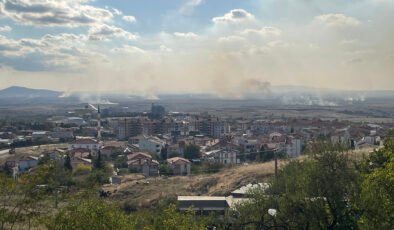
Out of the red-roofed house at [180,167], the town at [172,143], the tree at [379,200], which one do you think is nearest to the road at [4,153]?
the town at [172,143]

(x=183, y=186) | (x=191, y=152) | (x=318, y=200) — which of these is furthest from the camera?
(x=191, y=152)

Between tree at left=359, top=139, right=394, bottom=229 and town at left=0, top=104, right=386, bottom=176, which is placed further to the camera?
town at left=0, top=104, right=386, bottom=176

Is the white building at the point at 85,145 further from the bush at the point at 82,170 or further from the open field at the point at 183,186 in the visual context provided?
the open field at the point at 183,186

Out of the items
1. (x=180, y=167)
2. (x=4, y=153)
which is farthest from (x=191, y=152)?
(x=4, y=153)

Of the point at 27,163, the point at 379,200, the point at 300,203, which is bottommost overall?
the point at 27,163

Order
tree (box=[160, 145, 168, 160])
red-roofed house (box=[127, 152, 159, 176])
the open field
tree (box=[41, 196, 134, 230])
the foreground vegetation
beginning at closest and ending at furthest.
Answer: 1. tree (box=[41, 196, 134, 230])
2. the foreground vegetation
3. the open field
4. red-roofed house (box=[127, 152, 159, 176])
5. tree (box=[160, 145, 168, 160])

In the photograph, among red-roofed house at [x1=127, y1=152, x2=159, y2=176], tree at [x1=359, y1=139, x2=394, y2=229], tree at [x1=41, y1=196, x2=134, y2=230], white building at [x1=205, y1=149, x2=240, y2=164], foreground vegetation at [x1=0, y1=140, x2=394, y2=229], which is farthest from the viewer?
white building at [x1=205, y1=149, x2=240, y2=164]

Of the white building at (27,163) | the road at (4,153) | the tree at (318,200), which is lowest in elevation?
the road at (4,153)

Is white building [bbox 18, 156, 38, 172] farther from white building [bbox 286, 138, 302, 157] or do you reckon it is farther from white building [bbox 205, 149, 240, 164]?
white building [bbox 286, 138, 302, 157]

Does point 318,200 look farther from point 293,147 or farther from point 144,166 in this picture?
point 293,147

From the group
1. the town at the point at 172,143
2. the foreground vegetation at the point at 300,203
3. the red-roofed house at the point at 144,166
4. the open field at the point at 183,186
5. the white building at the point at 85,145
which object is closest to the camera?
the foreground vegetation at the point at 300,203

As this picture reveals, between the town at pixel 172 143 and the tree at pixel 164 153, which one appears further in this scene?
the tree at pixel 164 153

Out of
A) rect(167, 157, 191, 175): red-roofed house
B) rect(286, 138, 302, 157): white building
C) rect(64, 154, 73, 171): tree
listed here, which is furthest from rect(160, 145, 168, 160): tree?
rect(286, 138, 302, 157): white building

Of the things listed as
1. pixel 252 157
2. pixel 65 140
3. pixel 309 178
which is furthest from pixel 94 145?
pixel 309 178
